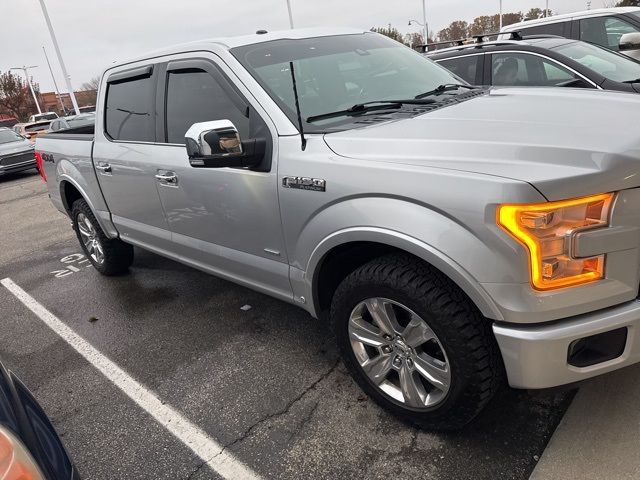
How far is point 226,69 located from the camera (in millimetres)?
2879

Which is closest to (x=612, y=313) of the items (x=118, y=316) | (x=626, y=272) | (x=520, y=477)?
(x=626, y=272)

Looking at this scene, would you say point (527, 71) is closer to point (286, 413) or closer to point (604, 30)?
point (604, 30)

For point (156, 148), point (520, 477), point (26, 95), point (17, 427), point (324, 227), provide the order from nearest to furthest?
point (17, 427) → point (520, 477) → point (324, 227) → point (156, 148) → point (26, 95)

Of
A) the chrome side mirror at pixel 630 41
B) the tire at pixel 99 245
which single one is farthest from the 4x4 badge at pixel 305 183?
the chrome side mirror at pixel 630 41

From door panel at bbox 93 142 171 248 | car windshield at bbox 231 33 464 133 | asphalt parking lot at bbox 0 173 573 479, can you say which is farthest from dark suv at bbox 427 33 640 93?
door panel at bbox 93 142 171 248

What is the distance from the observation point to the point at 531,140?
192 centimetres

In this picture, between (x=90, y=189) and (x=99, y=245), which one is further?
(x=99, y=245)

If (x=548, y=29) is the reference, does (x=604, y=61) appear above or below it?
below

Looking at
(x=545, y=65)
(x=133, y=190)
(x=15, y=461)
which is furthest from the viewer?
(x=545, y=65)

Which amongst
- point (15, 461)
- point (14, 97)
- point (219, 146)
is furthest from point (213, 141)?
point (14, 97)

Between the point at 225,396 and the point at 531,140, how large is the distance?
6.76 ft

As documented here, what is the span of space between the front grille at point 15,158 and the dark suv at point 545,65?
12.3m

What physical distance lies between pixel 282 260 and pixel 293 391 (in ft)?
2.42

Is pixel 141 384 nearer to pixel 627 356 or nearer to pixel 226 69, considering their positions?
pixel 226 69
